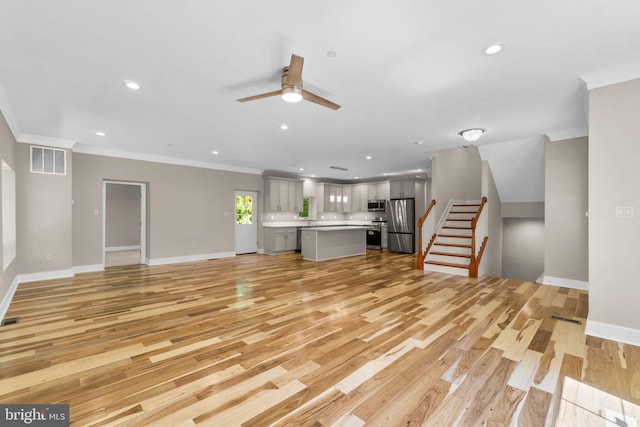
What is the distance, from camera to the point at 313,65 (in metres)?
2.66

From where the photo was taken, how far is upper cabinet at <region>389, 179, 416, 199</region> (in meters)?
8.73

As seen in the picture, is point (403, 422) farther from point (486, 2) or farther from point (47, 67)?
point (47, 67)

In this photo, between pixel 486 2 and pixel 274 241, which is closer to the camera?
pixel 486 2

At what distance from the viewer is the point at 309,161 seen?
7340 millimetres

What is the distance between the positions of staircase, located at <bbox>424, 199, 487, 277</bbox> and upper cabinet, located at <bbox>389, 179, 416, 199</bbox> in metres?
1.56

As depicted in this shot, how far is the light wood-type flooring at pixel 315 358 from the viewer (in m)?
1.71

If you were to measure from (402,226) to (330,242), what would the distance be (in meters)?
2.72

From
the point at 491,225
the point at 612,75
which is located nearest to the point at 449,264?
the point at 491,225

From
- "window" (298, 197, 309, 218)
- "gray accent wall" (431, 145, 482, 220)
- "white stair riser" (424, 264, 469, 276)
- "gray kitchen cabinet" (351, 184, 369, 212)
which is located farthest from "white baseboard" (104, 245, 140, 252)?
"gray accent wall" (431, 145, 482, 220)

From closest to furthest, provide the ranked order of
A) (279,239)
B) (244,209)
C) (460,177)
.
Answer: (460,177) → (279,239) → (244,209)

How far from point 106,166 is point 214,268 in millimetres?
3359

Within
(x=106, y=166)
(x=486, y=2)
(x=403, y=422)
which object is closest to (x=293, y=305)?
(x=403, y=422)

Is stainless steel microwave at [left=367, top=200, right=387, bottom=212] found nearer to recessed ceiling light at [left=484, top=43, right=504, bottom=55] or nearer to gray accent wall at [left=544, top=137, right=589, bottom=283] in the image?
gray accent wall at [left=544, top=137, right=589, bottom=283]

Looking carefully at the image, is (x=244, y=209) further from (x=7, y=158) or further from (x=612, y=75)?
(x=612, y=75)
